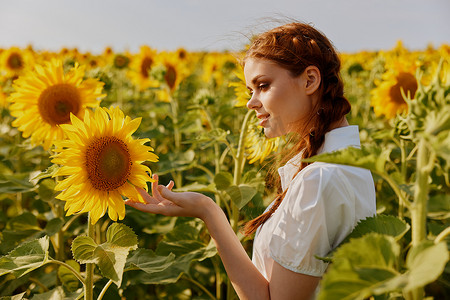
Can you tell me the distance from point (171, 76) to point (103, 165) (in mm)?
3059

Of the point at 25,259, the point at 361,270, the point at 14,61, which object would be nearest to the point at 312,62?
the point at 361,270

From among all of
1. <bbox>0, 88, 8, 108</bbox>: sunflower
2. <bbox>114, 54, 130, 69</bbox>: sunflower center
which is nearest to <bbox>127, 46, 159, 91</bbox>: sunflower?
<bbox>114, 54, 130, 69</bbox>: sunflower center

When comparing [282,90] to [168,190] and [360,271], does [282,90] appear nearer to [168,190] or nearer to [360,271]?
[168,190]

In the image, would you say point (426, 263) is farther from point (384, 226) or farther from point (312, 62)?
point (312, 62)

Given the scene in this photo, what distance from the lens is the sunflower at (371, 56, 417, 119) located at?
10.7ft

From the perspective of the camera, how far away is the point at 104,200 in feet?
4.83

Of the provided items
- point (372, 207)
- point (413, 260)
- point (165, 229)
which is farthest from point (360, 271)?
point (165, 229)

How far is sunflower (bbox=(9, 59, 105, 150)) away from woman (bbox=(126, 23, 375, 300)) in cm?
94

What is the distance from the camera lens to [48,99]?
216cm

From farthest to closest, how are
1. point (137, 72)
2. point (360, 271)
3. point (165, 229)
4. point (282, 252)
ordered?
point (137, 72), point (165, 229), point (282, 252), point (360, 271)

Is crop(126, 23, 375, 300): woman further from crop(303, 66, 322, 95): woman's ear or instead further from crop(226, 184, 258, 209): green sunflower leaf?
crop(226, 184, 258, 209): green sunflower leaf

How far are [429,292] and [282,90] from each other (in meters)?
2.11

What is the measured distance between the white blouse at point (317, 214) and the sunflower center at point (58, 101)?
135 cm

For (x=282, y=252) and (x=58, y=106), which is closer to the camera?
(x=282, y=252)
